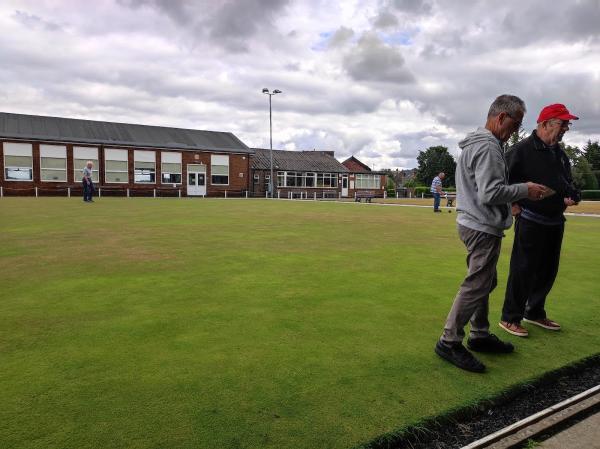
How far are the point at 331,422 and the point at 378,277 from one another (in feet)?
12.2

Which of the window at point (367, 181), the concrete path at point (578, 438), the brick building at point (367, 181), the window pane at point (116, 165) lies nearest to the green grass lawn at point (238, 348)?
the concrete path at point (578, 438)

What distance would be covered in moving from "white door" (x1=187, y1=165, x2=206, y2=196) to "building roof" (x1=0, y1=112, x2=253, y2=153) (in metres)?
2.01

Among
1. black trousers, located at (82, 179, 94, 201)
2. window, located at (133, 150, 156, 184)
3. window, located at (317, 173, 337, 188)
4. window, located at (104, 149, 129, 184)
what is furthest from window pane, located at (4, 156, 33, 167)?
window, located at (317, 173, 337, 188)

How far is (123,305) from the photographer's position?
4.59 m

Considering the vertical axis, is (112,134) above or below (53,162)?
above

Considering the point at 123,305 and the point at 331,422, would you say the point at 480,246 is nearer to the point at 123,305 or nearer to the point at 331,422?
the point at 331,422

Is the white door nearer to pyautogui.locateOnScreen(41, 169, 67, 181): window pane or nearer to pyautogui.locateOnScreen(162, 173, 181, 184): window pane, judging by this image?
pyautogui.locateOnScreen(162, 173, 181, 184): window pane

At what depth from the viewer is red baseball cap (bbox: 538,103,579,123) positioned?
12.4ft

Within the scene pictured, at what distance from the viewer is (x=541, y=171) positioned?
391 cm

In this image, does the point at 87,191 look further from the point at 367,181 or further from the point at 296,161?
the point at 367,181

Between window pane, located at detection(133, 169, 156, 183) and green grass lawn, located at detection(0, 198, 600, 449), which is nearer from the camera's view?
green grass lawn, located at detection(0, 198, 600, 449)

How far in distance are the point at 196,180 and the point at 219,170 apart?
2.74 m

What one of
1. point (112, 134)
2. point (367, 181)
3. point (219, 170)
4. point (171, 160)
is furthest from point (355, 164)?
point (112, 134)

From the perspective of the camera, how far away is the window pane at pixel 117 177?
4084 cm
